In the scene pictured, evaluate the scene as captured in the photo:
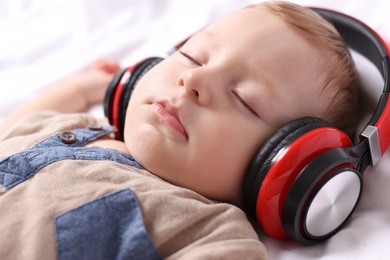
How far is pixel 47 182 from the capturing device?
96cm

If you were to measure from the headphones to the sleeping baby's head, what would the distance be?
0.06 m

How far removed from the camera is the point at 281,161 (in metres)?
0.92

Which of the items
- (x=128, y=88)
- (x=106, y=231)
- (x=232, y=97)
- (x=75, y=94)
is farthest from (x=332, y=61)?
(x=75, y=94)

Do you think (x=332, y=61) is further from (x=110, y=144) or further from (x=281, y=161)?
(x=110, y=144)

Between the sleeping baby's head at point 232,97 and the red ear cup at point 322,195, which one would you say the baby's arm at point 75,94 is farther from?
the red ear cup at point 322,195

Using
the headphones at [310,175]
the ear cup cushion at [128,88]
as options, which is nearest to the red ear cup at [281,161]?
the headphones at [310,175]

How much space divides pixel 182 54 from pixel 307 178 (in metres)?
0.43

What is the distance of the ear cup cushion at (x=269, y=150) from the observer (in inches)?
37.4

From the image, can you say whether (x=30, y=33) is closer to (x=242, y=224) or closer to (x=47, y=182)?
(x=47, y=182)

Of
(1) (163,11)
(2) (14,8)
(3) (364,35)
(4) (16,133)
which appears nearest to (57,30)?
(2) (14,8)

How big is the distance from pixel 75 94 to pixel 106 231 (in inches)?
28.5


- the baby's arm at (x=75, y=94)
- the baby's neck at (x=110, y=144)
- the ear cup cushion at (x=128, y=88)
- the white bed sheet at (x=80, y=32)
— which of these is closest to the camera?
the baby's neck at (x=110, y=144)

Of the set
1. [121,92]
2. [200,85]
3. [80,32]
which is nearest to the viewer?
[200,85]

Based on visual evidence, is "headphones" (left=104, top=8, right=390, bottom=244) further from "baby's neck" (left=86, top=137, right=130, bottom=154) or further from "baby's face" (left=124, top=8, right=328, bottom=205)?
"baby's neck" (left=86, top=137, right=130, bottom=154)
